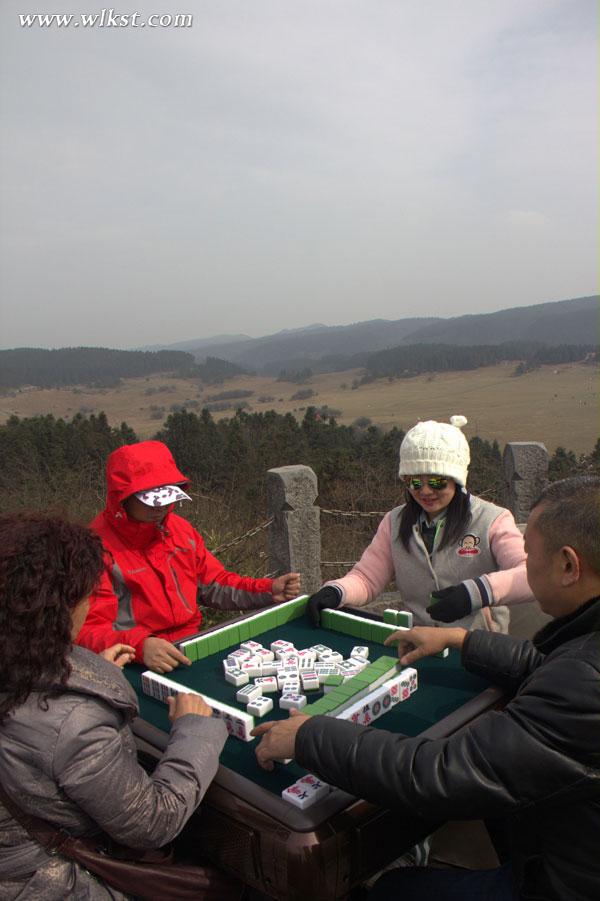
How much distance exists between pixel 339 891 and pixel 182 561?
1.75m

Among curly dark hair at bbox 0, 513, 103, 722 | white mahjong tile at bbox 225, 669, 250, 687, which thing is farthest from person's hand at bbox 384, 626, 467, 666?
curly dark hair at bbox 0, 513, 103, 722

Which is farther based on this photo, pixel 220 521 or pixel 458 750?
pixel 220 521

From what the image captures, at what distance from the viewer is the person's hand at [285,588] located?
3041 mm

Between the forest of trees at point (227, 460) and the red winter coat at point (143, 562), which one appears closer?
the red winter coat at point (143, 562)

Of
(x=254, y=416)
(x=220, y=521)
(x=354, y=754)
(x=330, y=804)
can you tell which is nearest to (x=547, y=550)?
(x=354, y=754)

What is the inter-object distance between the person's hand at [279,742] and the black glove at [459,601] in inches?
42.8

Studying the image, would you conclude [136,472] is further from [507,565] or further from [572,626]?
[572,626]

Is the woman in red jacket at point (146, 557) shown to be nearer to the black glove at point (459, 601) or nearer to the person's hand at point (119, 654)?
the person's hand at point (119, 654)

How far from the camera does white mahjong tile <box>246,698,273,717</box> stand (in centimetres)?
202

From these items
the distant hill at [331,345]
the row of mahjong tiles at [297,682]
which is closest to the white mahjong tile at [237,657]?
the row of mahjong tiles at [297,682]

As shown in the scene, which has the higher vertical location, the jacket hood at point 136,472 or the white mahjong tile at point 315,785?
the jacket hood at point 136,472

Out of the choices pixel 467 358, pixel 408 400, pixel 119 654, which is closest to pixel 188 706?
pixel 119 654

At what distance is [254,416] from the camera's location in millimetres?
18438

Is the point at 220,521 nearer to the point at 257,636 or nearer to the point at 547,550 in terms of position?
the point at 257,636
